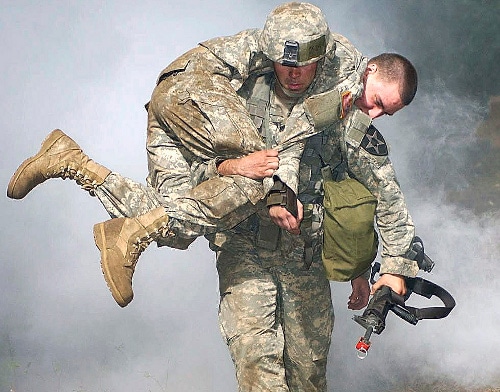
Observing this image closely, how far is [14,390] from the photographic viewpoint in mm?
10758

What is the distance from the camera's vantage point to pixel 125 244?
21.5 ft

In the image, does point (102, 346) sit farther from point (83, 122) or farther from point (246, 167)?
point (246, 167)

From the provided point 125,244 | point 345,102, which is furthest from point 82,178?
point 345,102

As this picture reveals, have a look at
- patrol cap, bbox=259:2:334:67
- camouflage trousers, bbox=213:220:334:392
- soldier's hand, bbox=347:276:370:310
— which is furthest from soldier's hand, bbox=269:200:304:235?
soldier's hand, bbox=347:276:370:310

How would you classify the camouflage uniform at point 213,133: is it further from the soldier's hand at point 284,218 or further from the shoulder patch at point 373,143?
the shoulder patch at point 373,143

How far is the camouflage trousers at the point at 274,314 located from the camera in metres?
7.28

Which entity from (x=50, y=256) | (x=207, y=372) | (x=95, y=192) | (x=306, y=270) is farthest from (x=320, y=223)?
(x=50, y=256)

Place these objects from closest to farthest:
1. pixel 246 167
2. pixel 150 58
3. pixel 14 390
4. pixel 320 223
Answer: pixel 246 167 < pixel 320 223 < pixel 14 390 < pixel 150 58

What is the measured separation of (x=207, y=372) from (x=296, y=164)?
473 centimetres

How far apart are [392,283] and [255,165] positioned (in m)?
1.22

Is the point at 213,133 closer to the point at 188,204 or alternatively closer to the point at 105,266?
the point at 188,204

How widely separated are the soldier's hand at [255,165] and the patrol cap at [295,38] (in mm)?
533

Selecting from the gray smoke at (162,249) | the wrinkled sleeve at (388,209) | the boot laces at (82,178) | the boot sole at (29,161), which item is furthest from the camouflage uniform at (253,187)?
the gray smoke at (162,249)

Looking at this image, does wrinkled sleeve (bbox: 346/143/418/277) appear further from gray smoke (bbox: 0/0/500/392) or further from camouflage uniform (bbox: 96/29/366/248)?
gray smoke (bbox: 0/0/500/392)
